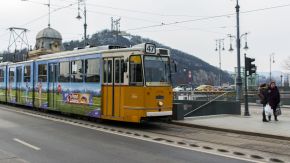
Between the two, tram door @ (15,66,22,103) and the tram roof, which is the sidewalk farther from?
tram door @ (15,66,22,103)

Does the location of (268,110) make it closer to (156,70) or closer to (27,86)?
(156,70)

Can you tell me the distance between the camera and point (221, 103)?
76.7 ft

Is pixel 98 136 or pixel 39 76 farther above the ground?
pixel 39 76

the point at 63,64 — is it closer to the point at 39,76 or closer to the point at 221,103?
the point at 39,76

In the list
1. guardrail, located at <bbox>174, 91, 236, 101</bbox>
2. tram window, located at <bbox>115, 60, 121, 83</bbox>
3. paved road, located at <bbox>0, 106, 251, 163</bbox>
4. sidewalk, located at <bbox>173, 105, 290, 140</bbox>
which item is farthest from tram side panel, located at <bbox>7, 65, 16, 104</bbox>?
sidewalk, located at <bbox>173, 105, 290, 140</bbox>

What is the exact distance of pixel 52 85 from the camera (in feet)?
77.1

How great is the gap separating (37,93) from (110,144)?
1411 centimetres

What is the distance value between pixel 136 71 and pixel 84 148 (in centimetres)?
577

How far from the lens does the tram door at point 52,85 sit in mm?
23094

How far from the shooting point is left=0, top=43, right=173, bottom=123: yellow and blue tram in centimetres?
1714

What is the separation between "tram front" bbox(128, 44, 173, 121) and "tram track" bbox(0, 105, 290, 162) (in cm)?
75

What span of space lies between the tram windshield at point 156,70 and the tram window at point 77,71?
4.13 m

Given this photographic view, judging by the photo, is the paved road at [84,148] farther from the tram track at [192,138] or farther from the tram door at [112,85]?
the tram door at [112,85]

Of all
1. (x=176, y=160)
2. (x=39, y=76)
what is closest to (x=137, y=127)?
(x=176, y=160)
